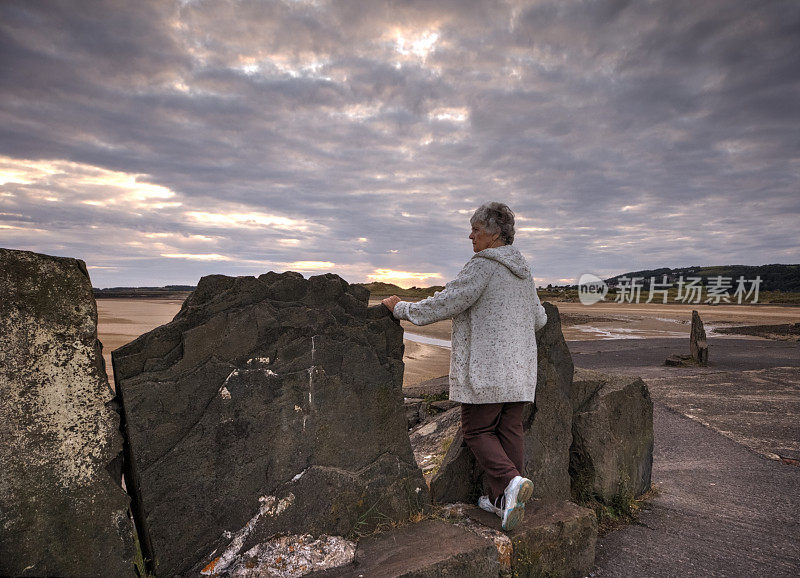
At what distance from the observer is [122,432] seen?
9.06 ft

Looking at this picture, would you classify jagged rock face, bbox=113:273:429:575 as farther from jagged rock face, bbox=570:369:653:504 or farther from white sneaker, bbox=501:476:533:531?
jagged rock face, bbox=570:369:653:504

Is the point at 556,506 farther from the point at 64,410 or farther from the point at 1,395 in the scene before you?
the point at 1,395

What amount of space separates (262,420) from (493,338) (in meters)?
1.59

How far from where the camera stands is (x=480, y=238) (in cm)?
347

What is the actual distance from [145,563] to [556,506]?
2854 mm

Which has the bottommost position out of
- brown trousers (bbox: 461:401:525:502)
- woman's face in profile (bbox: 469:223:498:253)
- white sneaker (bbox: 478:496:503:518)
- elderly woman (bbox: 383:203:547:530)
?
white sneaker (bbox: 478:496:503:518)

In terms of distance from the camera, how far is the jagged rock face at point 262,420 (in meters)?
2.75

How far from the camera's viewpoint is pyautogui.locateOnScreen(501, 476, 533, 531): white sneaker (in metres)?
3.23

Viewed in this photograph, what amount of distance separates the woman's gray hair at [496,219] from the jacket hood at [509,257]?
0.39ft

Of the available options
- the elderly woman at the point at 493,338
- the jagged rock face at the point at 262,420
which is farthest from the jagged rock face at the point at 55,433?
the elderly woman at the point at 493,338

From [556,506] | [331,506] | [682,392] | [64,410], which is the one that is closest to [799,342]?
[682,392]

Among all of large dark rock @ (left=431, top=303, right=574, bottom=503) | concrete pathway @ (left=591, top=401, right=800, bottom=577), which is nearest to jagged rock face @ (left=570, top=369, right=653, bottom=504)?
large dark rock @ (left=431, top=303, right=574, bottom=503)

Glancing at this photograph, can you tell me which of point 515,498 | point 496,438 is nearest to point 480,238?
point 496,438

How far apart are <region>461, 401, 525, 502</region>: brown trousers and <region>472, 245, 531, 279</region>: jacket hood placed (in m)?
0.95
